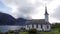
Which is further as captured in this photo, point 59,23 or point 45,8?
point 59,23

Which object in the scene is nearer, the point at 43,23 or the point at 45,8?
the point at 43,23

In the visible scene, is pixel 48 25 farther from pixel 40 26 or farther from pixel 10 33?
pixel 10 33

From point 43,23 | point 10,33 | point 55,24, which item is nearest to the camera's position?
point 10,33

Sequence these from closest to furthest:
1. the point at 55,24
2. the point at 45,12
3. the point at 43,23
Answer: the point at 43,23 → the point at 45,12 → the point at 55,24

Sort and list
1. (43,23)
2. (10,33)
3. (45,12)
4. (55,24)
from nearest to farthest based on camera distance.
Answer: (10,33) → (43,23) → (45,12) → (55,24)

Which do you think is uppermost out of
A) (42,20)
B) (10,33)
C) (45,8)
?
(45,8)

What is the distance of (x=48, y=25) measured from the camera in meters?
53.3

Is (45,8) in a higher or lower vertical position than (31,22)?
higher

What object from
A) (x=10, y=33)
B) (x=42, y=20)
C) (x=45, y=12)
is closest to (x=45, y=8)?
(x=45, y=12)

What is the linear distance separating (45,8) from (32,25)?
877cm

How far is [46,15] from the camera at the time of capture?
55750 millimetres

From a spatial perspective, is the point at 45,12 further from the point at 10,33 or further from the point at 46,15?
the point at 10,33

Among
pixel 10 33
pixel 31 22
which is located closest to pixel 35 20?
pixel 31 22

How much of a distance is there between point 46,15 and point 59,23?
9.13 meters
